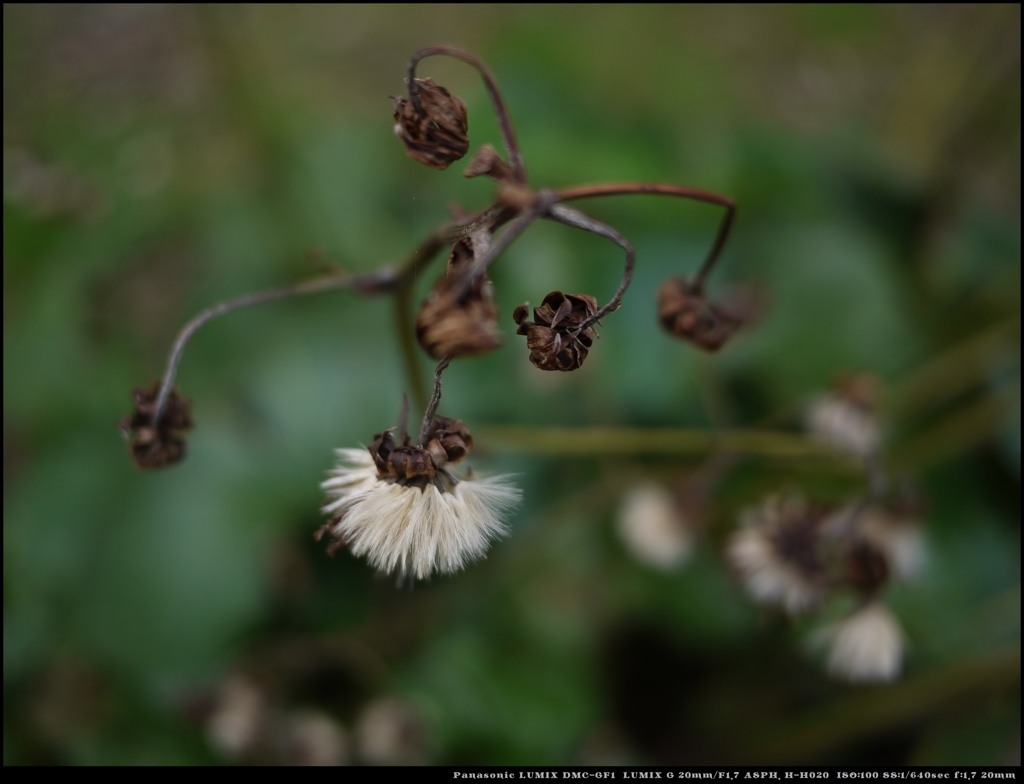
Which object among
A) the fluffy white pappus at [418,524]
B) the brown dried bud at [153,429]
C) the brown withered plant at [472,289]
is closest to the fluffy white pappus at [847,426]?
the brown withered plant at [472,289]

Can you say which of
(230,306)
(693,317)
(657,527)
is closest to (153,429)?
(230,306)

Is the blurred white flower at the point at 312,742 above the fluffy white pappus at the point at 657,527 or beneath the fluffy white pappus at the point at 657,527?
beneath

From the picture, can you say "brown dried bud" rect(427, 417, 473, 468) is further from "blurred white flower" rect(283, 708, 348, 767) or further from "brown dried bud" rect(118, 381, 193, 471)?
"blurred white flower" rect(283, 708, 348, 767)

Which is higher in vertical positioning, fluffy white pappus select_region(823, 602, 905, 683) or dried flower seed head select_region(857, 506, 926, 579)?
dried flower seed head select_region(857, 506, 926, 579)

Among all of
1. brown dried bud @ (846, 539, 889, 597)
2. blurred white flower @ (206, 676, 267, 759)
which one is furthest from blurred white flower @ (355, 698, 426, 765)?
brown dried bud @ (846, 539, 889, 597)

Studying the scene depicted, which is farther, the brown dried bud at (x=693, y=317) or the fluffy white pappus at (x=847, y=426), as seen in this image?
the fluffy white pappus at (x=847, y=426)

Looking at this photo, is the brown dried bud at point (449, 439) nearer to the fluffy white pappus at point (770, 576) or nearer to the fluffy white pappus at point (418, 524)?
the fluffy white pappus at point (418, 524)
